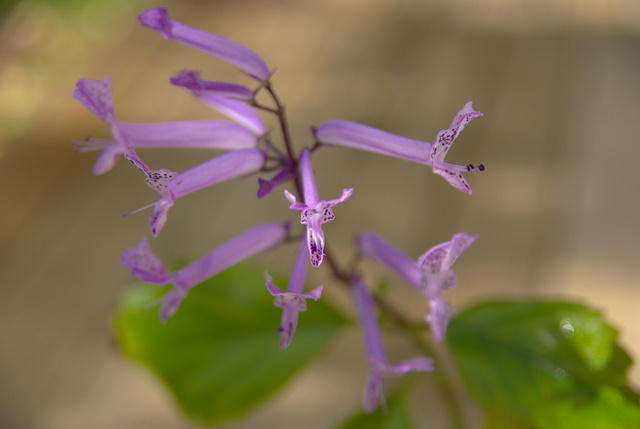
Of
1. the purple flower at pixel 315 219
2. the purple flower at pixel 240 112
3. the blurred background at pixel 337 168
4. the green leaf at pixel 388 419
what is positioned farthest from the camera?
the blurred background at pixel 337 168

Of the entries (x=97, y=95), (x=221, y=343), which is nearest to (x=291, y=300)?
(x=97, y=95)

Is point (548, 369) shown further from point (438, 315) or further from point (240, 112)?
point (240, 112)

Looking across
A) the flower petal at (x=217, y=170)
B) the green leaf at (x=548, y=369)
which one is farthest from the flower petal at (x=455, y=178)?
the green leaf at (x=548, y=369)

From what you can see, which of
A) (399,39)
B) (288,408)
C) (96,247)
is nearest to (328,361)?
(288,408)

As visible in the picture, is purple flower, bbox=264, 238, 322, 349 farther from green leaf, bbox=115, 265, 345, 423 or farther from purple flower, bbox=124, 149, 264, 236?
green leaf, bbox=115, 265, 345, 423

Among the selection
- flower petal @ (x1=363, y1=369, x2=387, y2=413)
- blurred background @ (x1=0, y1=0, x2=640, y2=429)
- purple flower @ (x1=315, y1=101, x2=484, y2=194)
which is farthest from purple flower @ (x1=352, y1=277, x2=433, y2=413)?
blurred background @ (x1=0, y1=0, x2=640, y2=429)

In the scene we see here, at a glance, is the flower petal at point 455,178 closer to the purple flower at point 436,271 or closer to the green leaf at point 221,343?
the purple flower at point 436,271
